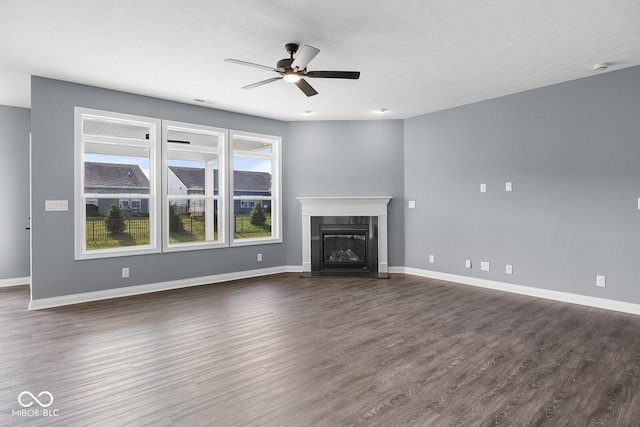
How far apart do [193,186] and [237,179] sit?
79 cm

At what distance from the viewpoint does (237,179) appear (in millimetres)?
6215

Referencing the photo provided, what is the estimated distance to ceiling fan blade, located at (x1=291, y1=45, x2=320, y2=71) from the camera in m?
3.01

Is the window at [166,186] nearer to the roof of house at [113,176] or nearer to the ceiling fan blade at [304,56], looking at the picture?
the roof of house at [113,176]

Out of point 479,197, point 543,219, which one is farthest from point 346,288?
point 543,219

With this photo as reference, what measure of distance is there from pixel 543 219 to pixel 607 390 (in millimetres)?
2896

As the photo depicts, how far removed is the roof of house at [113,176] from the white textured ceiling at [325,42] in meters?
1.11

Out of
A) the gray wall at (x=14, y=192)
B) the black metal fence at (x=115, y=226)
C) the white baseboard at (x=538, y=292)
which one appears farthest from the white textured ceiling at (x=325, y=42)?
the white baseboard at (x=538, y=292)

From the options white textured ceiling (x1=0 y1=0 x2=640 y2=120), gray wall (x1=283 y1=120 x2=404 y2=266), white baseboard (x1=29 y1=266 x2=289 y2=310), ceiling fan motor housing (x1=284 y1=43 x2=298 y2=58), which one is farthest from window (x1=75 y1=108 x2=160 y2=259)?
ceiling fan motor housing (x1=284 y1=43 x2=298 y2=58)

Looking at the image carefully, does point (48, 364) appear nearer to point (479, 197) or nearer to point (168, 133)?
point (168, 133)

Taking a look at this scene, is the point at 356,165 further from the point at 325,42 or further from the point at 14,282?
the point at 14,282

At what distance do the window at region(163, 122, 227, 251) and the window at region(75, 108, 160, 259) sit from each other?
0.77ft

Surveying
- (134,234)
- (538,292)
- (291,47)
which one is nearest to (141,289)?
(134,234)

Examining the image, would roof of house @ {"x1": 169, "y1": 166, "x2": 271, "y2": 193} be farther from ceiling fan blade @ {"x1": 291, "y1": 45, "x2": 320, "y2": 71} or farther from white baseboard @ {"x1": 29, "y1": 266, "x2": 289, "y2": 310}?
ceiling fan blade @ {"x1": 291, "y1": 45, "x2": 320, "y2": 71}

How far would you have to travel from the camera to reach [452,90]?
4871 mm
